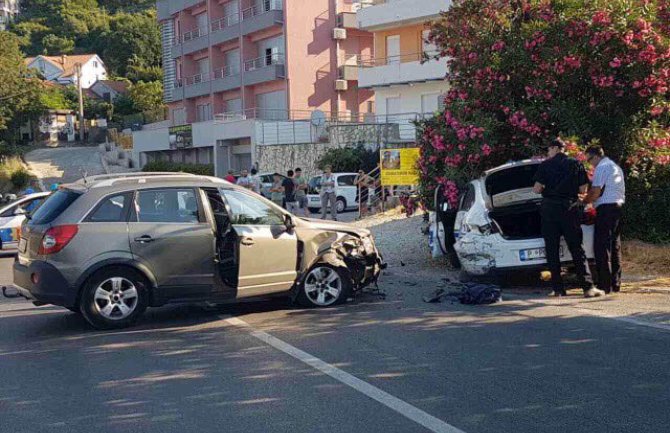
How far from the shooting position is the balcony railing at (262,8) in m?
42.9

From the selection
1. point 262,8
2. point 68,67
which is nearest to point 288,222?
point 262,8

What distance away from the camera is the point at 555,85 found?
11.8 meters

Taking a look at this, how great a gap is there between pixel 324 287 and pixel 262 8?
37208 millimetres

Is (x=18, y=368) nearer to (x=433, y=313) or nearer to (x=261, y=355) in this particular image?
(x=261, y=355)

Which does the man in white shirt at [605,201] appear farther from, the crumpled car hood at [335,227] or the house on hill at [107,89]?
the house on hill at [107,89]

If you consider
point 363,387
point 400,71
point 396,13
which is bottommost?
point 363,387

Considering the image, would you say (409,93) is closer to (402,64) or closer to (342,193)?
(402,64)

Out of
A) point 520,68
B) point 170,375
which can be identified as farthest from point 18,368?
point 520,68

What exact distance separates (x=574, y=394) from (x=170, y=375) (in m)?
3.34

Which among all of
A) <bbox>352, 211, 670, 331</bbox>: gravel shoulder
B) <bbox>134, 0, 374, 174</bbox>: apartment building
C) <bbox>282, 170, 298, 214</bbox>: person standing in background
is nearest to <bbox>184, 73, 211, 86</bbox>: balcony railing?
<bbox>134, 0, 374, 174</bbox>: apartment building

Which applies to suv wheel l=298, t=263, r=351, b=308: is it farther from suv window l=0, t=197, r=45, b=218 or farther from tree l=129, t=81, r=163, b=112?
tree l=129, t=81, r=163, b=112

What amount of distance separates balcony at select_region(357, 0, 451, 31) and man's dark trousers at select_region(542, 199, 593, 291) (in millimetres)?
24042

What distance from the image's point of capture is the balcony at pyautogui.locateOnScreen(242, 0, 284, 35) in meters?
42.0

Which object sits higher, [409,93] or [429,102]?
[409,93]
